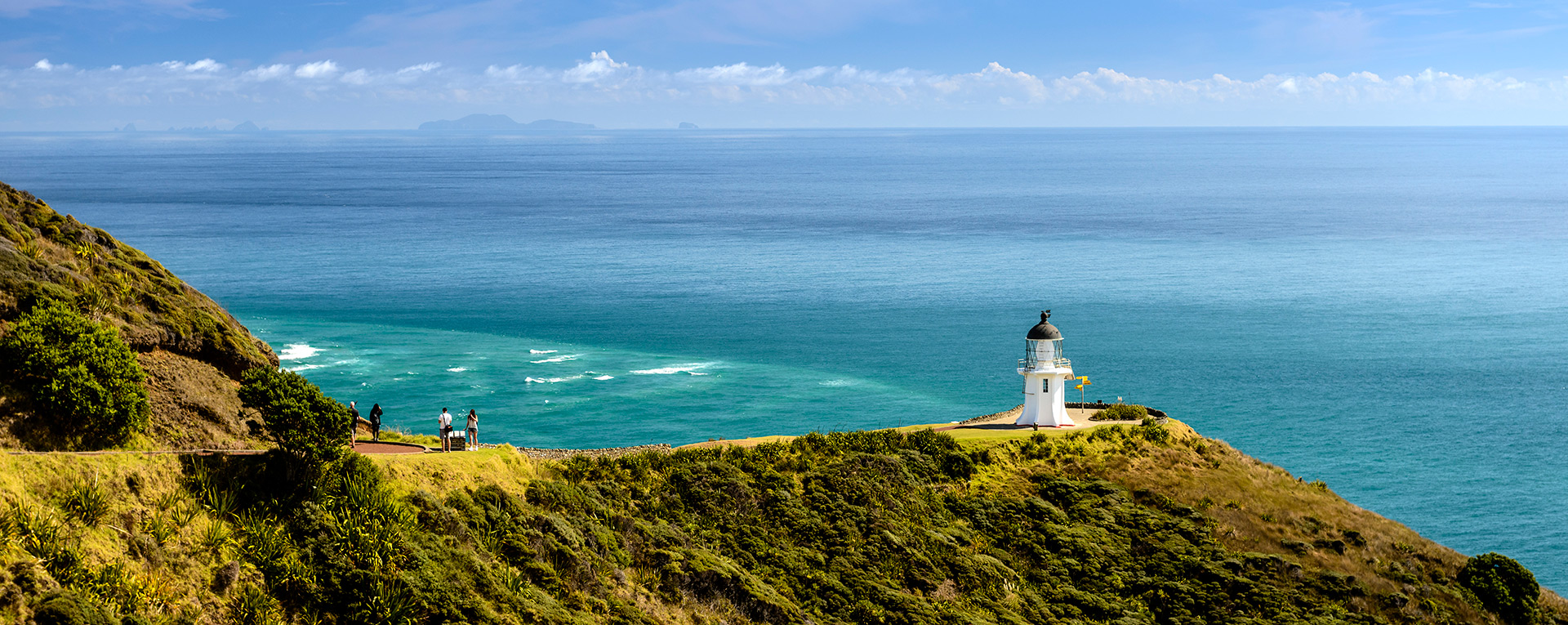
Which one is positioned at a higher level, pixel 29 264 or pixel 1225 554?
pixel 29 264

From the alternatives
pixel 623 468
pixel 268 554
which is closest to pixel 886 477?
pixel 623 468

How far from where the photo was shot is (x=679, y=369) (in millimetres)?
75188

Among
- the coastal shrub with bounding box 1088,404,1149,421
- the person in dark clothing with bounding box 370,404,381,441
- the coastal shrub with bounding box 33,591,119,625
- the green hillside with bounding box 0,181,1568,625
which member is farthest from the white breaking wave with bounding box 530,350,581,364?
the coastal shrub with bounding box 33,591,119,625

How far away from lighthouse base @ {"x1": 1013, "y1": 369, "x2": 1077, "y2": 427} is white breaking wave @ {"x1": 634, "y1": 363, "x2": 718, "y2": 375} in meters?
33.3

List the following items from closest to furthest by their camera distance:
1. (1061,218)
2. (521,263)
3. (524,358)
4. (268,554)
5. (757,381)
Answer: (268,554) < (757,381) < (524,358) < (521,263) < (1061,218)

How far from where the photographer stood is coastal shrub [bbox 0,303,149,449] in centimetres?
2559

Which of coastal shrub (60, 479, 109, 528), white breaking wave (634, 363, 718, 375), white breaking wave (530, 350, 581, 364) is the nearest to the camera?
coastal shrub (60, 479, 109, 528)

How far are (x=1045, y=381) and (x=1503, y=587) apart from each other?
17378 mm

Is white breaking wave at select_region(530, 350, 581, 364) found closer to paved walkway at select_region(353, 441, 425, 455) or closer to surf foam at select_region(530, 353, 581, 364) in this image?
surf foam at select_region(530, 353, 581, 364)

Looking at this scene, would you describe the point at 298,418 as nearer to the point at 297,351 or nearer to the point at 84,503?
the point at 84,503

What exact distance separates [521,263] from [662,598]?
101m

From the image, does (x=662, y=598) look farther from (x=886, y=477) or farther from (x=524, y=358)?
(x=524, y=358)

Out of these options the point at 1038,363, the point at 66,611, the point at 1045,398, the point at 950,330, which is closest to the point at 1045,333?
the point at 1038,363

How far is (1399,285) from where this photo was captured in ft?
367
